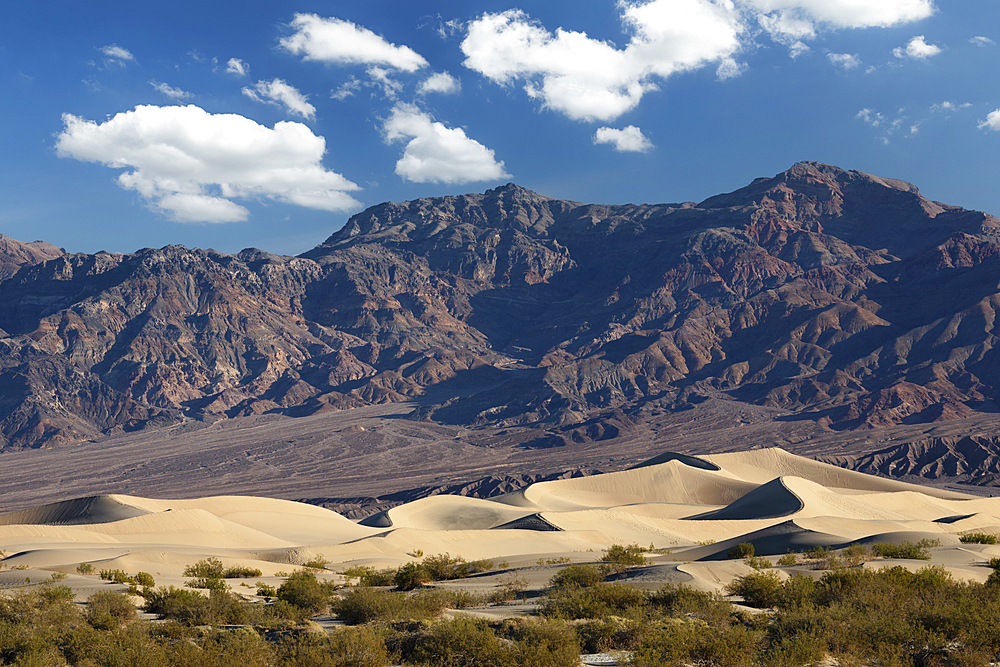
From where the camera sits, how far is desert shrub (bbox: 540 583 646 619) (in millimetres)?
13094

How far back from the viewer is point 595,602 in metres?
13.4

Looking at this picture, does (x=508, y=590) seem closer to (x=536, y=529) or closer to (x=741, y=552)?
(x=741, y=552)

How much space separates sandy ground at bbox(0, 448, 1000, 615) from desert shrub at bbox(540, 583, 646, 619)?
0.85m

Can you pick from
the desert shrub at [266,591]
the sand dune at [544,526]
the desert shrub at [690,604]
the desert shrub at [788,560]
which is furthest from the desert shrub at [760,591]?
the desert shrub at [266,591]

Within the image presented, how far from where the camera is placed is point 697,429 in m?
140

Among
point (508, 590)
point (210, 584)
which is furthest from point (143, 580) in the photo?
point (508, 590)

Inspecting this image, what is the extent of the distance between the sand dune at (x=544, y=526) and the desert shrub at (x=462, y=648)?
689 centimetres

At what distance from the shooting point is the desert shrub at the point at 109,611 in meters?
12.8

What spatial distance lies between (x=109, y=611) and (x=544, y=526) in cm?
3028

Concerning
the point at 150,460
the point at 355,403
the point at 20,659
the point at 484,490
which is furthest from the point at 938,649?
the point at 355,403

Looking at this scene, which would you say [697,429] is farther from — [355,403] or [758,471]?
[355,403]

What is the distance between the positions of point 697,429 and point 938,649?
133401mm

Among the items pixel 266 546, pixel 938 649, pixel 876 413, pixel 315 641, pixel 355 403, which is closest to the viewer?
pixel 938 649

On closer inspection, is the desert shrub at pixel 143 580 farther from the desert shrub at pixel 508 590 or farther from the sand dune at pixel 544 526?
the desert shrub at pixel 508 590
